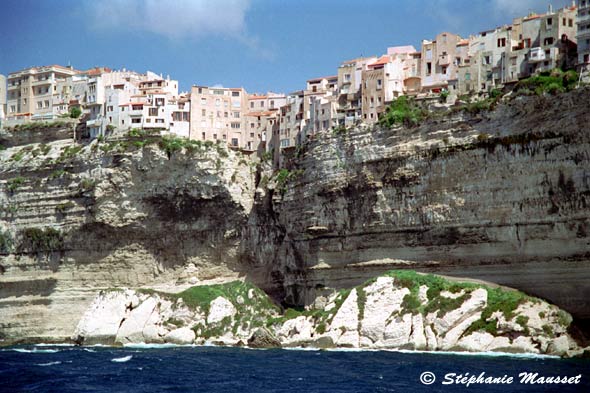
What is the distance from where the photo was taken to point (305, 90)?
82.2 metres

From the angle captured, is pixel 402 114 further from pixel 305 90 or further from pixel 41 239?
pixel 41 239

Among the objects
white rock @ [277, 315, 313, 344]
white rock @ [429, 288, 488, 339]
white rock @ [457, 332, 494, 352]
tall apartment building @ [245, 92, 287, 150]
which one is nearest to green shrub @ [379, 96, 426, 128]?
tall apartment building @ [245, 92, 287, 150]

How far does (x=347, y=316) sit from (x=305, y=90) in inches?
1010

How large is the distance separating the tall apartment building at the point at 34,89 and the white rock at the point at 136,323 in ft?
83.7

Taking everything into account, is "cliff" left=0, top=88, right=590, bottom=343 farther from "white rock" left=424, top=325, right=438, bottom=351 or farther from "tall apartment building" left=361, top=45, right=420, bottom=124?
"white rock" left=424, top=325, right=438, bottom=351

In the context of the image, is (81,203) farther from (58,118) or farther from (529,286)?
(529,286)

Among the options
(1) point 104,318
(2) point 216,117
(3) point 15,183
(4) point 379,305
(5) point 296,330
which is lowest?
(5) point 296,330

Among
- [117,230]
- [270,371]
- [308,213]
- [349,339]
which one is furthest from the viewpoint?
[117,230]

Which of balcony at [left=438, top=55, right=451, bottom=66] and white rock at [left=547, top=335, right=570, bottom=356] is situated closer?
A: white rock at [left=547, top=335, right=570, bottom=356]

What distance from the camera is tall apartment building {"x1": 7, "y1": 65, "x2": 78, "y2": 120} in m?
89.6

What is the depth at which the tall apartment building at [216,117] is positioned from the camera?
80.9 m

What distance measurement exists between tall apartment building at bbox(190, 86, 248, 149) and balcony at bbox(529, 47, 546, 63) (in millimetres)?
25378

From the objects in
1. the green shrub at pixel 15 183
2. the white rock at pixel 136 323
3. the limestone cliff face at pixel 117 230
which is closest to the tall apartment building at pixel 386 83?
the limestone cliff face at pixel 117 230

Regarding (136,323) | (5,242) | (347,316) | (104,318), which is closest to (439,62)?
(347,316)
